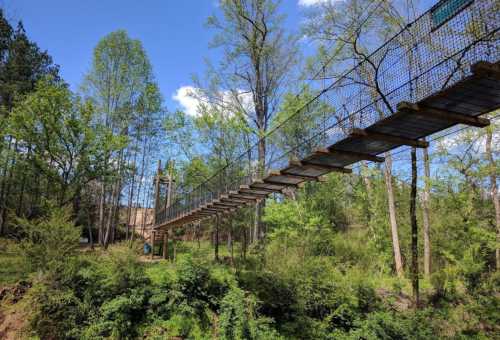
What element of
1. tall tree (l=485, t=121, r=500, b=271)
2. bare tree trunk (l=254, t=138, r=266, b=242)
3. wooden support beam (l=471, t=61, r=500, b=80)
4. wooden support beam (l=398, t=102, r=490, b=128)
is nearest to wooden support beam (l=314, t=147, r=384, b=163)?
wooden support beam (l=398, t=102, r=490, b=128)

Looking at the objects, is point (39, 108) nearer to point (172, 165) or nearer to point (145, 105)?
point (172, 165)

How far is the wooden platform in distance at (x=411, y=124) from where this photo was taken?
259cm

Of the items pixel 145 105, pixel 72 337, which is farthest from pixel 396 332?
pixel 145 105

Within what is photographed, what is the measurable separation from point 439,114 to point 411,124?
340mm

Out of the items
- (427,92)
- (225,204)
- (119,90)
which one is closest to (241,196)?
(225,204)

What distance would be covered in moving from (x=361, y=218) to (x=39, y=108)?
45.1 ft

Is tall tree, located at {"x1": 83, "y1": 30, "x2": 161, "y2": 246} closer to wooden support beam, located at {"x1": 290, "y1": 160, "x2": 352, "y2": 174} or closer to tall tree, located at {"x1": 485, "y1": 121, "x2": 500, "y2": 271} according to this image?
wooden support beam, located at {"x1": 290, "y1": 160, "x2": 352, "y2": 174}

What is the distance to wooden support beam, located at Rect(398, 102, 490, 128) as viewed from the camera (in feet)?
9.43

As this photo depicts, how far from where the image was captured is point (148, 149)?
1820cm

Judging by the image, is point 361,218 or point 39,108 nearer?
point 39,108

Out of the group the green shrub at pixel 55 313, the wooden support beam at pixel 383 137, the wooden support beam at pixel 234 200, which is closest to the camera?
the wooden support beam at pixel 383 137

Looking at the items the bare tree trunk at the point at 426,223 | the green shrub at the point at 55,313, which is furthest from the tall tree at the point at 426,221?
the green shrub at the point at 55,313

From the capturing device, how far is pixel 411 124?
3305 millimetres

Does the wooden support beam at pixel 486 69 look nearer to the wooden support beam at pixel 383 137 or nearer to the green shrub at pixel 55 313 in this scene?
the wooden support beam at pixel 383 137
